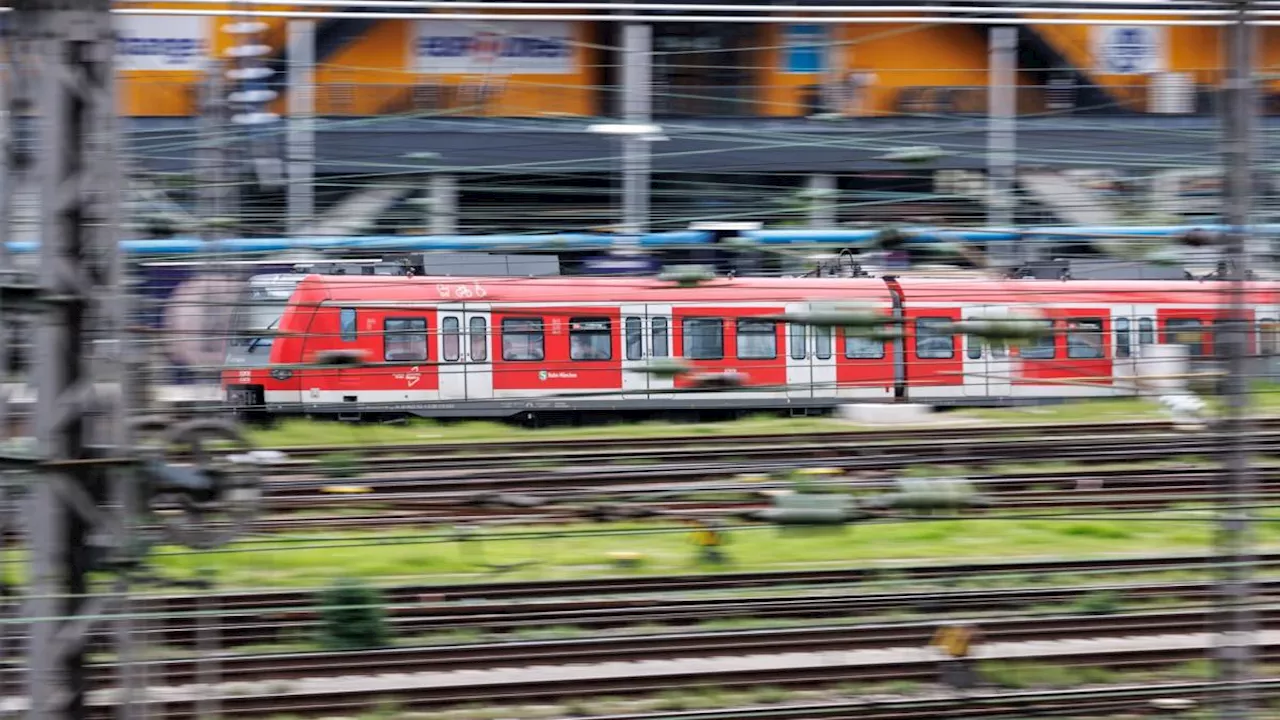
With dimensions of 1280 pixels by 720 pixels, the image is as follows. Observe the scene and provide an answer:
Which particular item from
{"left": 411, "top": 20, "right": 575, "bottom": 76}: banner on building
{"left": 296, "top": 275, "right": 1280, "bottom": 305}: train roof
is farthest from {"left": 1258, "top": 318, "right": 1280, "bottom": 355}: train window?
{"left": 411, "top": 20, "right": 575, "bottom": 76}: banner on building

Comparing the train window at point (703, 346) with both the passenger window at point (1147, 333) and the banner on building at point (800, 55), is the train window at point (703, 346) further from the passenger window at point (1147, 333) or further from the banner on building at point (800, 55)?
the banner on building at point (800, 55)

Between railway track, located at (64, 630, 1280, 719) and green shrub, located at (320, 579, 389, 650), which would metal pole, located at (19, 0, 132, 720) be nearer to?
railway track, located at (64, 630, 1280, 719)

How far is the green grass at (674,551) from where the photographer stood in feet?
20.0

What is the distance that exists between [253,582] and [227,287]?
2823mm

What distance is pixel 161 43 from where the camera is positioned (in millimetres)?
4082

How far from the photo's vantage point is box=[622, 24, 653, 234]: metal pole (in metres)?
4.24

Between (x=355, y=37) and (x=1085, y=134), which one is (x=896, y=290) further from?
(x=355, y=37)

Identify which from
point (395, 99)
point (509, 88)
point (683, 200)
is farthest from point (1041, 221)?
point (395, 99)

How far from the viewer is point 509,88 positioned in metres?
4.71

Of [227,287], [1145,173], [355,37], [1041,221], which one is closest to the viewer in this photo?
[227,287]

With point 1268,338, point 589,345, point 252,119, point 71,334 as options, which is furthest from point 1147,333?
point 589,345

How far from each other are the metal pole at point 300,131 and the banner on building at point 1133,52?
2.75m

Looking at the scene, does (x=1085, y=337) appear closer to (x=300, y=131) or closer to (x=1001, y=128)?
(x=1001, y=128)

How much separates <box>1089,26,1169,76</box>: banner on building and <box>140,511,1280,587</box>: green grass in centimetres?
233
